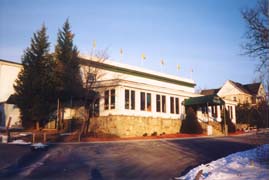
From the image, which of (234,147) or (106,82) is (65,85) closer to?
(106,82)

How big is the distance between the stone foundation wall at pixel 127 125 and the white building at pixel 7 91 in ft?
33.4

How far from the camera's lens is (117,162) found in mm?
13695

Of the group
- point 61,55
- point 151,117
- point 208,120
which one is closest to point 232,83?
point 208,120

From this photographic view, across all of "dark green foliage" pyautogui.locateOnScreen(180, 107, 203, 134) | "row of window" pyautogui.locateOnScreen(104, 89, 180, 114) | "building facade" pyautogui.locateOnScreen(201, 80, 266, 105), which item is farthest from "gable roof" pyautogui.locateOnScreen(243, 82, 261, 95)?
"dark green foliage" pyautogui.locateOnScreen(180, 107, 203, 134)

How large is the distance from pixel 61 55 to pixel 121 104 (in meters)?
9.31

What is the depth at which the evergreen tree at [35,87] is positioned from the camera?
28172mm

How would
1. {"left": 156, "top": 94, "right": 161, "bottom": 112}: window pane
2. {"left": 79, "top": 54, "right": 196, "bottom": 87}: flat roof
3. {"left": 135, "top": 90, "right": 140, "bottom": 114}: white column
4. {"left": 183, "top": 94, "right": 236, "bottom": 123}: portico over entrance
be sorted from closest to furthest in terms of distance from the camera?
{"left": 135, "top": 90, "right": 140, "bottom": 114}: white column → {"left": 156, "top": 94, "right": 161, "bottom": 112}: window pane → {"left": 79, "top": 54, "right": 196, "bottom": 87}: flat roof → {"left": 183, "top": 94, "right": 236, "bottom": 123}: portico over entrance

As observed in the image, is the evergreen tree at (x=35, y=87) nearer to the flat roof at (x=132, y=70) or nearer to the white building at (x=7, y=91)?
the white building at (x=7, y=91)

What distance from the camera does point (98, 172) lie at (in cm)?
1168

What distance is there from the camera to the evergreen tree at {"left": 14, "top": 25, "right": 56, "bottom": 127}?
28172mm

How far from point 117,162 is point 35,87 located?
1743cm

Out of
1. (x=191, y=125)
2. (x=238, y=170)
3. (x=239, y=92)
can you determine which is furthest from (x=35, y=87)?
(x=239, y=92)

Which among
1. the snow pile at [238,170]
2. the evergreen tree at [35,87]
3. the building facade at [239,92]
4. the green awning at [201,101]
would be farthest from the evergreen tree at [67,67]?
the building facade at [239,92]

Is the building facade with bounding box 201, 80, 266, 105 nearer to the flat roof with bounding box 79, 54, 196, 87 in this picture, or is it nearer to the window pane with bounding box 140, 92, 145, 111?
the flat roof with bounding box 79, 54, 196, 87
